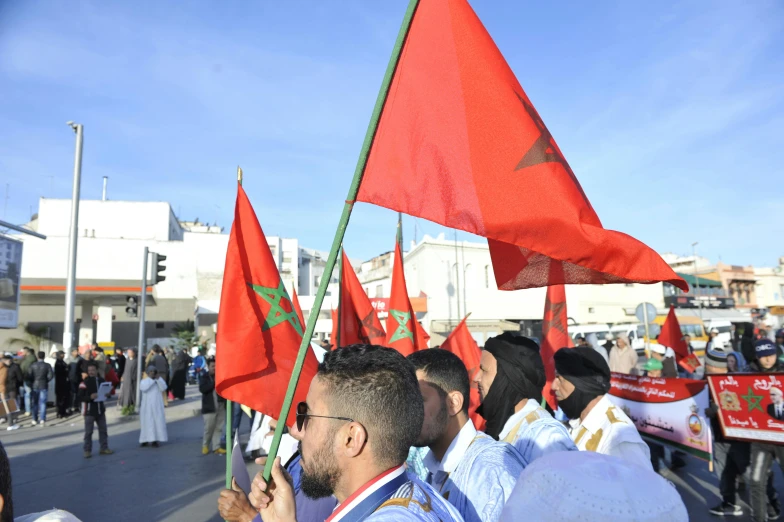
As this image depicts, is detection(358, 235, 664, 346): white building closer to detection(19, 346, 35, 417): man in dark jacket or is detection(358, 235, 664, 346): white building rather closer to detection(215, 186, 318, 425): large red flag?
detection(19, 346, 35, 417): man in dark jacket

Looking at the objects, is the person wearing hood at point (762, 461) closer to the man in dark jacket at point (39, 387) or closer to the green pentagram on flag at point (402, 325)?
the green pentagram on flag at point (402, 325)

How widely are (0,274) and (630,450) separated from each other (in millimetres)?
13421

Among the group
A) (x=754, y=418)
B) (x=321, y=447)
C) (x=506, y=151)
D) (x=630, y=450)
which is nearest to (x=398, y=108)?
(x=506, y=151)

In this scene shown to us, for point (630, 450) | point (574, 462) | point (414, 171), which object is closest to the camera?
point (574, 462)

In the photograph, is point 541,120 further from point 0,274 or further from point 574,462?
point 0,274

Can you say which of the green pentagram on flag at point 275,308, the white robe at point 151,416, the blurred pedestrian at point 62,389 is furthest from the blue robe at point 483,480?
the blurred pedestrian at point 62,389

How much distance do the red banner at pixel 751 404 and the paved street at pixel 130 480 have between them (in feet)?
3.79

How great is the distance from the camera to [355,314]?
292 inches

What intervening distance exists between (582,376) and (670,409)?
3894 millimetres

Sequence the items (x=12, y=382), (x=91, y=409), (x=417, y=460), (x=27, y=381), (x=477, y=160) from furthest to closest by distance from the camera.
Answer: (x=27, y=381) → (x=12, y=382) → (x=91, y=409) → (x=417, y=460) → (x=477, y=160)

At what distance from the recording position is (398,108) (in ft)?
8.50

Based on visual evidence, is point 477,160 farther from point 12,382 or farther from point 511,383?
point 12,382

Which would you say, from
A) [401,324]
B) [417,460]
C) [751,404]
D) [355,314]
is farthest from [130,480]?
[751,404]

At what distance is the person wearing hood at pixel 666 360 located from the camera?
9.85 metres
